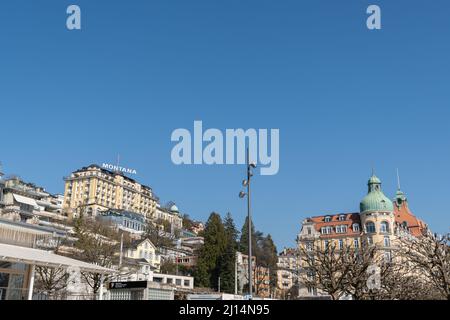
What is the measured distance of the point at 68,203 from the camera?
14812 centimetres

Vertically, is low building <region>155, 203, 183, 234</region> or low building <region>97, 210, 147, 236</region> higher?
low building <region>155, 203, 183, 234</region>

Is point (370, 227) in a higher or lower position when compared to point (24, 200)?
lower

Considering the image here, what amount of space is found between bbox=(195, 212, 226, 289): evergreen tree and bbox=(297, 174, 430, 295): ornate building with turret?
1782 centimetres

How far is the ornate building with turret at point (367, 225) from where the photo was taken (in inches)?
3602

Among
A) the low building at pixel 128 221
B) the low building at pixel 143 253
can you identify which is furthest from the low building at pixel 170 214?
the low building at pixel 143 253

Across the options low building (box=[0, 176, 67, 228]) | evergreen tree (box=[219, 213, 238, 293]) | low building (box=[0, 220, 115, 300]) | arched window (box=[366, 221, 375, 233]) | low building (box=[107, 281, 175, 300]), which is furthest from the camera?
arched window (box=[366, 221, 375, 233])

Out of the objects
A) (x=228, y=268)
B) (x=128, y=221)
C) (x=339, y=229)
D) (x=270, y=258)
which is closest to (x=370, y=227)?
(x=339, y=229)

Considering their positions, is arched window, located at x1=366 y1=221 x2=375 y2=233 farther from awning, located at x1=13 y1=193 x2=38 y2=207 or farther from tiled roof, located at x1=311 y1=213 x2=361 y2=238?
awning, located at x1=13 y1=193 x2=38 y2=207

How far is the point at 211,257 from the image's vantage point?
84.8 m

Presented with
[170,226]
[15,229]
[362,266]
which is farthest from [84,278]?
[170,226]

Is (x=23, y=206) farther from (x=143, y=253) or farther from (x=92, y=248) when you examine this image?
(x=92, y=248)

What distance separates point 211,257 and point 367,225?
33484 mm

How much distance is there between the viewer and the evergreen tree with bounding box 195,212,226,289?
8256 centimetres

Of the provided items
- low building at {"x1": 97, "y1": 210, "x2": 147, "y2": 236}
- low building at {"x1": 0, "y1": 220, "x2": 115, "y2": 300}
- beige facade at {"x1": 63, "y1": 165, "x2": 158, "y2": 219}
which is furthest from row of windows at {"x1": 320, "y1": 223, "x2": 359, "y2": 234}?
low building at {"x1": 0, "y1": 220, "x2": 115, "y2": 300}
